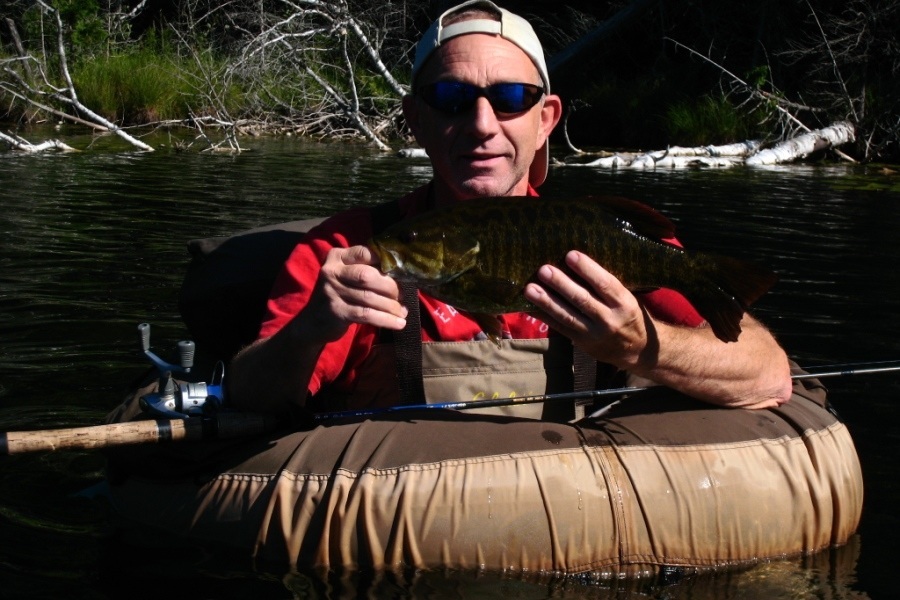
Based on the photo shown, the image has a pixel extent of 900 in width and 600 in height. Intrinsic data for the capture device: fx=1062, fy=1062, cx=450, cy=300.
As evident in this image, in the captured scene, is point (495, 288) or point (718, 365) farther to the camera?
point (718, 365)

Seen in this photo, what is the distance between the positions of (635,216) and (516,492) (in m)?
1.03

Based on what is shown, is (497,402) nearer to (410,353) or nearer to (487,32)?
(410,353)

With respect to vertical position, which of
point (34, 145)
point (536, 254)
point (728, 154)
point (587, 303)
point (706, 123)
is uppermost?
point (706, 123)

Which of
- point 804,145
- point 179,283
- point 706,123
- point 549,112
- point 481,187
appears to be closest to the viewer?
point 481,187

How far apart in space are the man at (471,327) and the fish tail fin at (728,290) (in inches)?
8.3

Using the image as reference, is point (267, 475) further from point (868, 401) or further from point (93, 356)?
point (868, 401)

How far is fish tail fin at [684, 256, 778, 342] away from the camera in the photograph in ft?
11.3

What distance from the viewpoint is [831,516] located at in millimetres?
3945

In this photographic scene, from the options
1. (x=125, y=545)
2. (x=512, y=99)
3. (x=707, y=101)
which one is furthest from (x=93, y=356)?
(x=707, y=101)

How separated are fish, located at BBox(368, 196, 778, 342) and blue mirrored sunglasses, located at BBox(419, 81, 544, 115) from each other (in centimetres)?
77

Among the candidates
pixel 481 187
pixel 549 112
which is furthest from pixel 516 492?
pixel 549 112

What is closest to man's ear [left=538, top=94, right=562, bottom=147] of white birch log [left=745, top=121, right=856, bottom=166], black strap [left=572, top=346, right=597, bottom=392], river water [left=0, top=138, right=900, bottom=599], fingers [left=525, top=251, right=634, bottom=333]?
black strap [left=572, top=346, right=597, bottom=392]

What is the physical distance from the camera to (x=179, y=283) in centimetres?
831

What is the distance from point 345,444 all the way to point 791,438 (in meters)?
1.66
